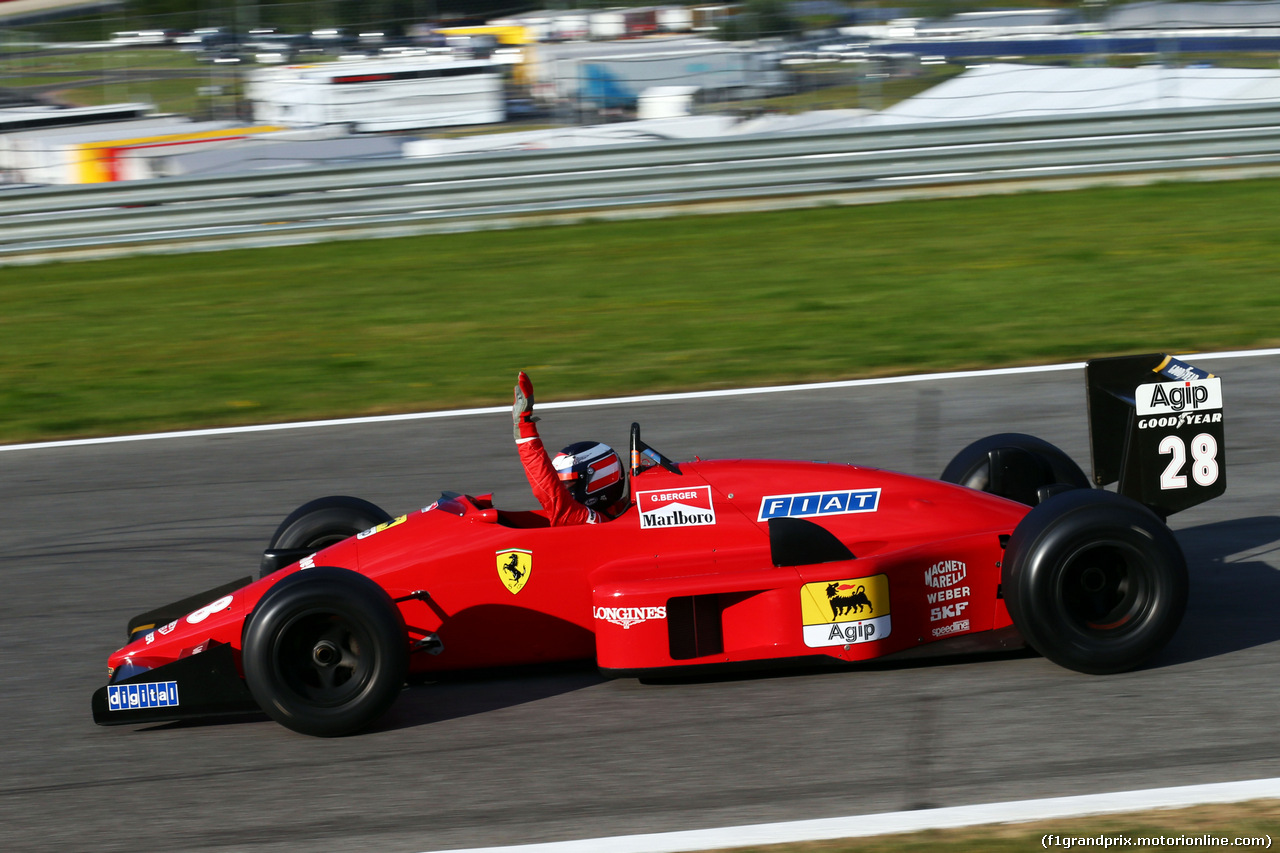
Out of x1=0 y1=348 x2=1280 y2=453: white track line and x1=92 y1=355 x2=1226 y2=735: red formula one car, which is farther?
x1=0 y1=348 x2=1280 y2=453: white track line

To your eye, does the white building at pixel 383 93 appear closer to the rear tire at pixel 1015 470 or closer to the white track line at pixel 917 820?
the rear tire at pixel 1015 470

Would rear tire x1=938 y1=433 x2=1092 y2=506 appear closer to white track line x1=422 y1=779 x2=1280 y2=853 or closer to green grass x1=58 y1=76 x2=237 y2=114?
white track line x1=422 y1=779 x2=1280 y2=853

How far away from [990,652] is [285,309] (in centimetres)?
906

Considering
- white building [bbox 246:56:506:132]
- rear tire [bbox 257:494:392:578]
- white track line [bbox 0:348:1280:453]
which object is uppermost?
white building [bbox 246:56:506:132]

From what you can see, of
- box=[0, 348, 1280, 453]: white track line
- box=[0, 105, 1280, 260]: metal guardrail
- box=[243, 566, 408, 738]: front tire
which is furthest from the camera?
box=[0, 105, 1280, 260]: metal guardrail

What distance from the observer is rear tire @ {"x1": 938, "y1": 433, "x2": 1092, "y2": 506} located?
6.02 meters

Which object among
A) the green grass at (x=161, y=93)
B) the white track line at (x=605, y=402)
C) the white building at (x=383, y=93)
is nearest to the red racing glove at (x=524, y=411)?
the white track line at (x=605, y=402)

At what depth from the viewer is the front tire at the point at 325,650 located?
15.9 feet

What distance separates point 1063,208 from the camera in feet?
48.9

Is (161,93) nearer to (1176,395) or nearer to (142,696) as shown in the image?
(142,696)

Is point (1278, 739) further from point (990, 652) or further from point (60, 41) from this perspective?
point (60, 41)

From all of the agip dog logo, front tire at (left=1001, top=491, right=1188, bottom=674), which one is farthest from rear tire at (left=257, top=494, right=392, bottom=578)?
front tire at (left=1001, top=491, right=1188, bottom=674)

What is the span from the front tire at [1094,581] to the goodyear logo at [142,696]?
2990 mm

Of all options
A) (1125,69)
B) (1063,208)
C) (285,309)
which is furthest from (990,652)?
(1125,69)
